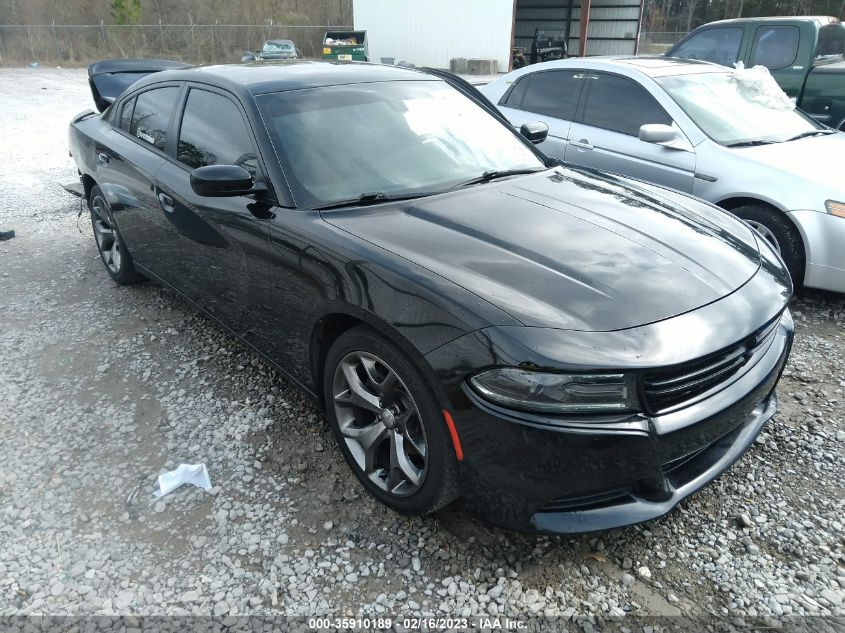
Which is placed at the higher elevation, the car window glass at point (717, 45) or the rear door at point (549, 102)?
the car window glass at point (717, 45)

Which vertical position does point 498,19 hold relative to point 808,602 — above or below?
above

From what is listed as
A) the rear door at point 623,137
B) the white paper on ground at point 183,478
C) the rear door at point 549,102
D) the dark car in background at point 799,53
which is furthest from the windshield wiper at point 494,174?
the dark car in background at point 799,53

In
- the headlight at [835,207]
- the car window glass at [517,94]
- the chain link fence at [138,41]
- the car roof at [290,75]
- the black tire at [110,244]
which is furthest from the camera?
the chain link fence at [138,41]

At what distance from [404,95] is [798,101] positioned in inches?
250

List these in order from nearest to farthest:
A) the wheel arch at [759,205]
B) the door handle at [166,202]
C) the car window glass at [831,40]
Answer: the door handle at [166,202] < the wheel arch at [759,205] < the car window glass at [831,40]

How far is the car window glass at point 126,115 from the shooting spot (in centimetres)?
420

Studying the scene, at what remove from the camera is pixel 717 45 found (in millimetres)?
8102

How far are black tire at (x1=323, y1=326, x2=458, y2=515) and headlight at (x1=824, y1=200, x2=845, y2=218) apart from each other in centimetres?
330

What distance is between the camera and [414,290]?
212 cm

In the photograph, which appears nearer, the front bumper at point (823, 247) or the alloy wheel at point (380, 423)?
the alloy wheel at point (380, 423)

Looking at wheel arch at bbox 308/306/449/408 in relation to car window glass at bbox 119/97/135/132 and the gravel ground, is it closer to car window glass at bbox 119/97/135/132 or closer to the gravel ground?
the gravel ground

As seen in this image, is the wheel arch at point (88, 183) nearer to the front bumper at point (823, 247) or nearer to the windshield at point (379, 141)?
the windshield at point (379, 141)

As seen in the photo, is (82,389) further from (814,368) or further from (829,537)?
(814,368)

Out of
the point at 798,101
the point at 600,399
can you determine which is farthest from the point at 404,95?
the point at 798,101
